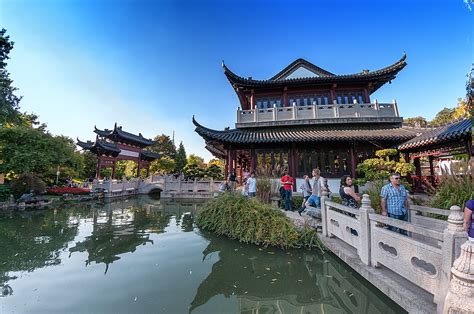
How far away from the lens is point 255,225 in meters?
5.21

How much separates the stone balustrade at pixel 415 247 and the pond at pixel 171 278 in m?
0.47

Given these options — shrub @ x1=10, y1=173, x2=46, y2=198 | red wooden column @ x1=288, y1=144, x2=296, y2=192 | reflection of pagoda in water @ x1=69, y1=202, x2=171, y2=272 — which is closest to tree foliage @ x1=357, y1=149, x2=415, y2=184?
red wooden column @ x1=288, y1=144, x2=296, y2=192

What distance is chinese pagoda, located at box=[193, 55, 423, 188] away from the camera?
10078 mm

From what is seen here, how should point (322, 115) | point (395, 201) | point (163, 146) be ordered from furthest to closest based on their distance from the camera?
point (163, 146) < point (322, 115) < point (395, 201)

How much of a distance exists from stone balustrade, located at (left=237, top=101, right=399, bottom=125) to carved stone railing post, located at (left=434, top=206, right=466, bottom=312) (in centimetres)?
954

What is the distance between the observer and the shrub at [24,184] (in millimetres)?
11656

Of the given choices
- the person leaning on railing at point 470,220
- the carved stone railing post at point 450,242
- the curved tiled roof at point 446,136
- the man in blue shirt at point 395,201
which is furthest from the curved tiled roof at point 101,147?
the person leaning on railing at point 470,220

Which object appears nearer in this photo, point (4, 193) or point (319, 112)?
point (319, 112)

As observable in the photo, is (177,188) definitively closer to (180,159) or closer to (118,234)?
(118,234)

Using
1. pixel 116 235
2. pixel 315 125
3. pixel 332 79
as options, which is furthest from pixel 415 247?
pixel 332 79

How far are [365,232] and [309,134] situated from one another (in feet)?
24.6

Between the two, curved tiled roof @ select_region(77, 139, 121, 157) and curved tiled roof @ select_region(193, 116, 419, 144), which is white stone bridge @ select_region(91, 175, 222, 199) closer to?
curved tiled roof @ select_region(77, 139, 121, 157)

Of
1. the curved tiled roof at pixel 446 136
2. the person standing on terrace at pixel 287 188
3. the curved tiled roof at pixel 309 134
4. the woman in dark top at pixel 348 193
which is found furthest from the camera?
the curved tiled roof at pixel 309 134

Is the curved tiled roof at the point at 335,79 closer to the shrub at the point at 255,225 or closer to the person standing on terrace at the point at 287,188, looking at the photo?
the person standing on terrace at the point at 287,188
